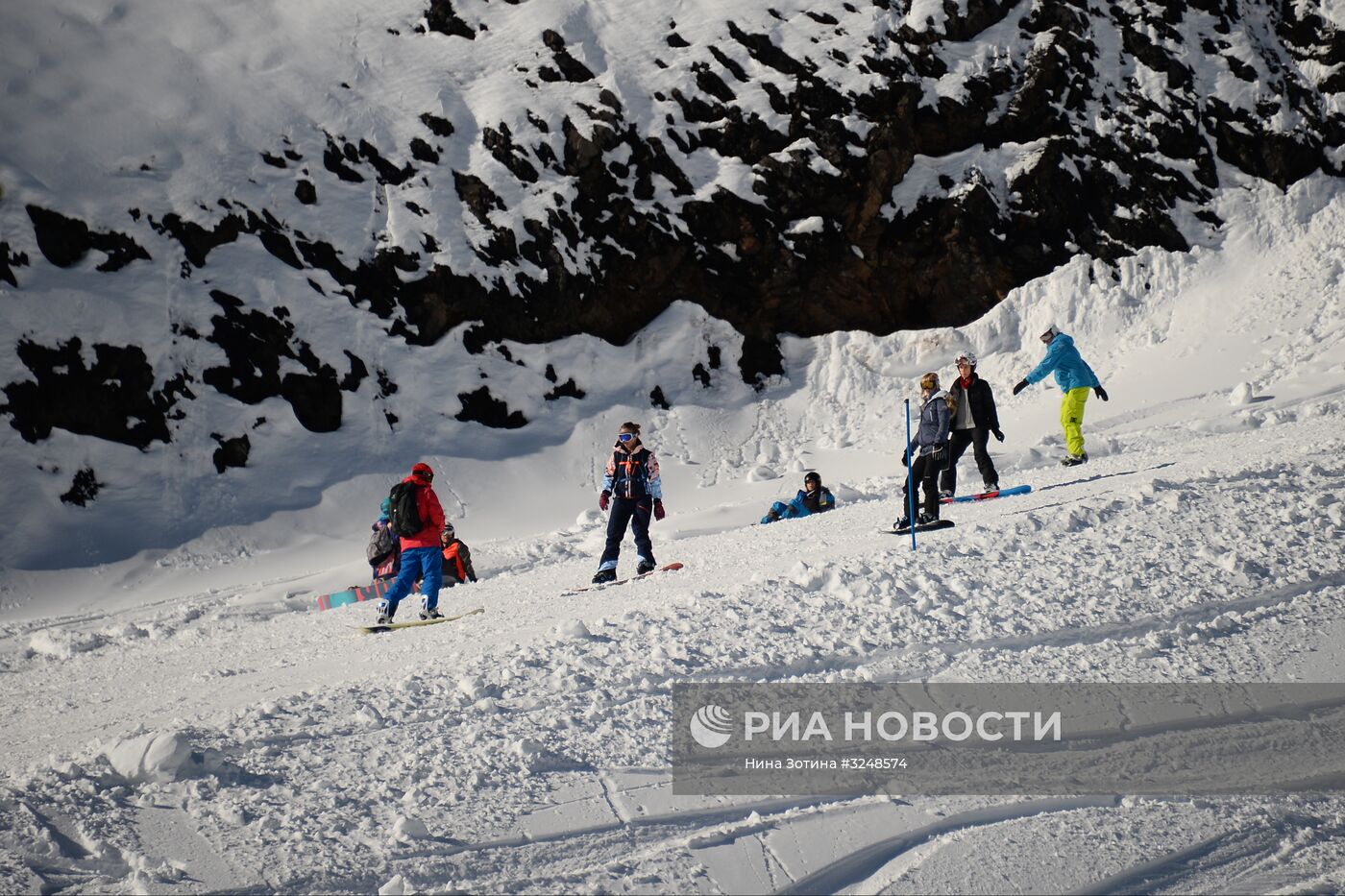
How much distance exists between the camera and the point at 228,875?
4.03 metres

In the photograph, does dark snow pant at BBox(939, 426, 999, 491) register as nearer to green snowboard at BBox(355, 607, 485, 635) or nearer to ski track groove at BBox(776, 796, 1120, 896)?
green snowboard at BBox(355, 607, 485, 635)

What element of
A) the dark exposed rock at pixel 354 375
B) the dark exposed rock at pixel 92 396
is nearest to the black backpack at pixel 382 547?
the dark exposed rock at pixel 92 396

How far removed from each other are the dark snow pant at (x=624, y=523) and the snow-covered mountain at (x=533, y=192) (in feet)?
43.0

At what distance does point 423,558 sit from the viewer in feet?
29.4

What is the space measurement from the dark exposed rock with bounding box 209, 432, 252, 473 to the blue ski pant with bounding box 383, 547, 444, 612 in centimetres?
→ 1345

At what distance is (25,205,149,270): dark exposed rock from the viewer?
68.9ft

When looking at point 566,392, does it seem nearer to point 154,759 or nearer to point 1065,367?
point 1065,367

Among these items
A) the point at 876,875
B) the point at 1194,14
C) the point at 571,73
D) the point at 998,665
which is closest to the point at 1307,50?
the point at 1194,14

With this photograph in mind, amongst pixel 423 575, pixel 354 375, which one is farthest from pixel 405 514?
pixel 354 375

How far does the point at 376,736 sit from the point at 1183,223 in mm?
28125

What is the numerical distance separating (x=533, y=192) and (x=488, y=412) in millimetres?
6663

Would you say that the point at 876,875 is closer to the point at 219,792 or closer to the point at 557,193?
the point at 219,792

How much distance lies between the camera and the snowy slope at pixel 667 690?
4.10 meters

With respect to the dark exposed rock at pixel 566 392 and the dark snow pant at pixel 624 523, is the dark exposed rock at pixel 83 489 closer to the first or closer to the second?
the dark exposed rock at pixel 566 392
